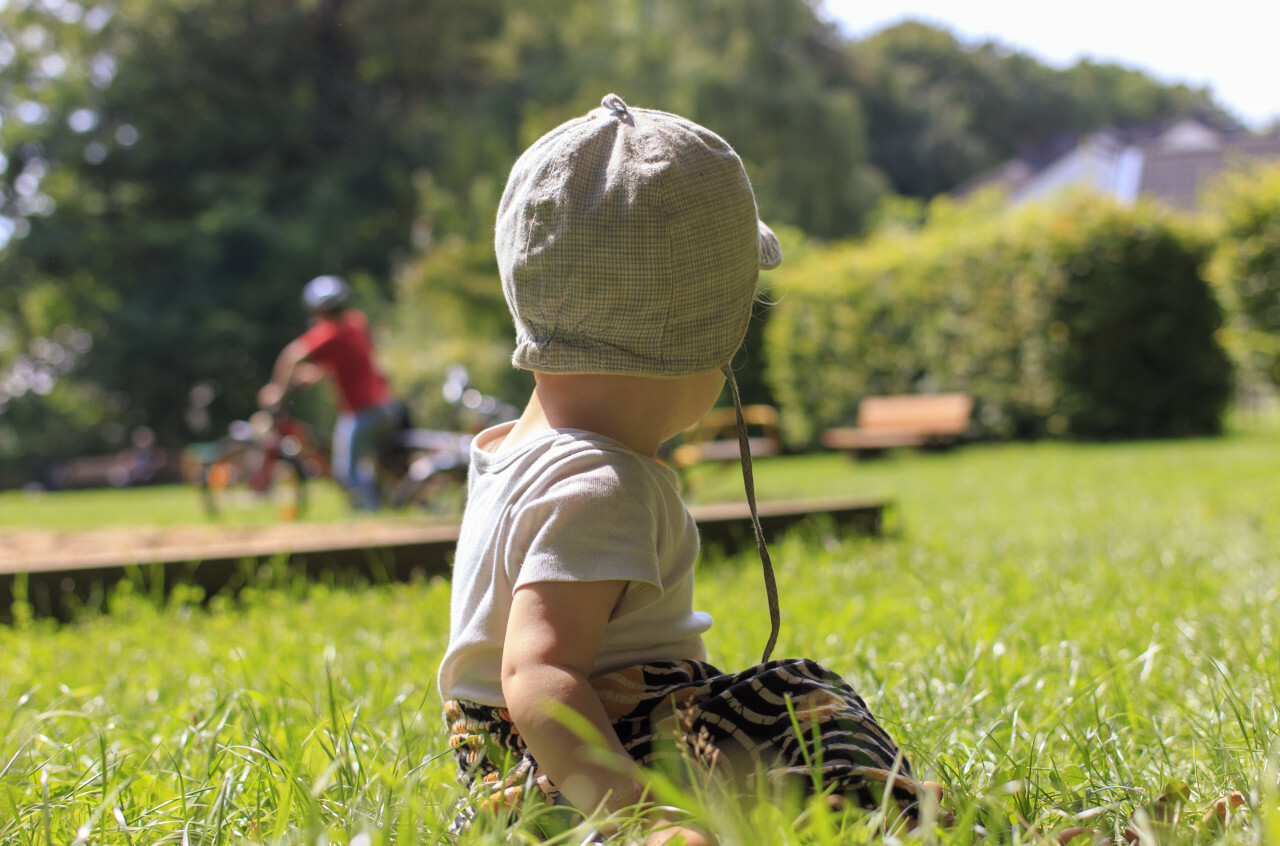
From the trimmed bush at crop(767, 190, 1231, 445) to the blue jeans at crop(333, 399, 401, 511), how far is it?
8.39 metres

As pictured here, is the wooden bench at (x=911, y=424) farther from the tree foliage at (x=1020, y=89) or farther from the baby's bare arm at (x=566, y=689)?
the tree foliage at (x=1020, y=89)

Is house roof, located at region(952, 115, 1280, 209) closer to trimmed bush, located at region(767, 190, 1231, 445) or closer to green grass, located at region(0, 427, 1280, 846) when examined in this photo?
trimmed bush, located at region(767, 190, 1231, 445)

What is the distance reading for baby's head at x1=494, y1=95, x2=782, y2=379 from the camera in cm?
122

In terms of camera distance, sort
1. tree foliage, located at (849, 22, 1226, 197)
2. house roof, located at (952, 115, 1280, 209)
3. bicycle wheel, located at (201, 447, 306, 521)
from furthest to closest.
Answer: tree foliage, located at (849, 22, 1226, 197) < house roof, located at (952, 115, 1280, 209) < bicycle wheel, located at (201, 447, 306, 521)

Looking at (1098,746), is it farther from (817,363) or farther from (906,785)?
(817,363)

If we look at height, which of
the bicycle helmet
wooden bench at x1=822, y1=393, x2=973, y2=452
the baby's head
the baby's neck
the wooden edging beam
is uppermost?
the baby's head

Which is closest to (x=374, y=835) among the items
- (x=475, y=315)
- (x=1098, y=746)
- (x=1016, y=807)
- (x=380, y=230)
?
(x=1016, y=807)

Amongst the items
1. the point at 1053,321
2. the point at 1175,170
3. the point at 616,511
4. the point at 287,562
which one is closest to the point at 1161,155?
the point at 1175,170

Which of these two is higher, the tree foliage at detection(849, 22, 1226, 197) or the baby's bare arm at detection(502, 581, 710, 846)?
the tree foliage at detection(849, 22, 1226, 197)

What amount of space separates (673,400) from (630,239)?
213mm

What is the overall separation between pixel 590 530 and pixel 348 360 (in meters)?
6.66

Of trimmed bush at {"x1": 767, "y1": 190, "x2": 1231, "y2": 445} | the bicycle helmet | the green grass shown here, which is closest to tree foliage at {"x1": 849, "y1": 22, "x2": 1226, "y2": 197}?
trimmed bush at {"x1": 767, "y1": 190, "x2": 1231, "y2": 445}

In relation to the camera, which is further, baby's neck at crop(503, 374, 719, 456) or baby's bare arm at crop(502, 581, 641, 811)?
baby's neck at crop(503, 374, 719, 456)

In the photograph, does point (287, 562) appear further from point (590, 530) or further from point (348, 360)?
point (348, 360)
